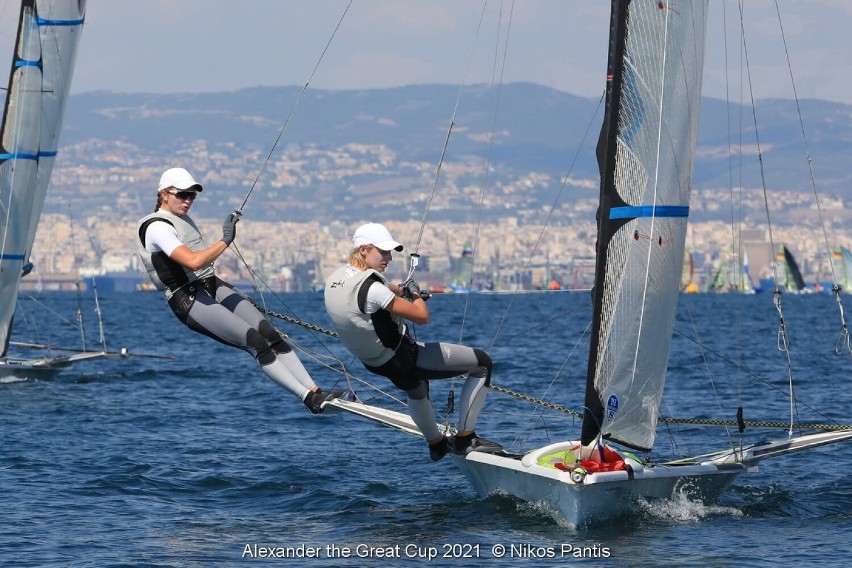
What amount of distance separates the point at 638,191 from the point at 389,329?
2.39 metres

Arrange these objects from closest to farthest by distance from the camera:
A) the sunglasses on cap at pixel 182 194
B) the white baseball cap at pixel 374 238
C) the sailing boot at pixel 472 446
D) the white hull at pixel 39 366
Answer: the white baseball cap at pixel 374 238
the sunglasses on cap at pixel 182 194
the sailing boot at pixel 472 446
the white hull at pixel 39 366

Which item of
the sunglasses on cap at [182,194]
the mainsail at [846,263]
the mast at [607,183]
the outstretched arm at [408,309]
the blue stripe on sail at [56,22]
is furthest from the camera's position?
the mainsail at [846,263]

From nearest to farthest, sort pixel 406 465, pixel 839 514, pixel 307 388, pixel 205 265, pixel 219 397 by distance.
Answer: pixel 205 265, pixel 307 388, pixel 839 514, pixel 406 465, pixel 219 397

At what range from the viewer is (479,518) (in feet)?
41.3

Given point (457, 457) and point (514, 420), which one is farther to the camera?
point (514, 420)

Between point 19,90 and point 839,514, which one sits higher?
point 19,90

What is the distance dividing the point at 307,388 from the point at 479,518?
74.1 inches

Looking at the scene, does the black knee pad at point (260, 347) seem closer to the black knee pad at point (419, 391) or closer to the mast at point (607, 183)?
the black knee pad at point (419, 391)

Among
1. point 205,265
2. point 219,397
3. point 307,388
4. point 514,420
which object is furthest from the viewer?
point 219,397

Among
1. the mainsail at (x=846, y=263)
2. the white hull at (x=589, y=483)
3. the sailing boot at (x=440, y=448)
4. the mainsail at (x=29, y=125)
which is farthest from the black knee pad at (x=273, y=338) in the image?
the mainsail at (x=846, y=263)

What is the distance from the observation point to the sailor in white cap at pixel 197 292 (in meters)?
11.7

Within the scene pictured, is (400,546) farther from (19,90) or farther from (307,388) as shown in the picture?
(19,90)

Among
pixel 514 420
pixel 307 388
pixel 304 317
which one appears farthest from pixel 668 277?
pixel 304 317

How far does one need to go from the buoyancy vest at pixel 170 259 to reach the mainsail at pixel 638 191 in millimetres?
3280
